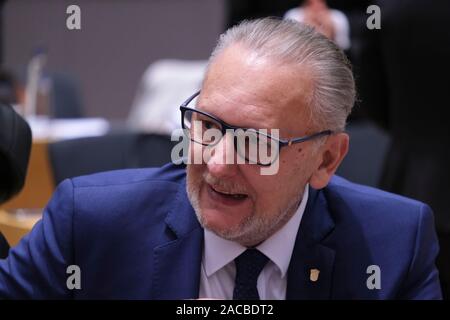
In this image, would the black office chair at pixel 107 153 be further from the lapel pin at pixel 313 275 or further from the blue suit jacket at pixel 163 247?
the lapel pin at pixel 313 275

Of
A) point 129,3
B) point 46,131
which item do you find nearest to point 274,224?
point 46,131

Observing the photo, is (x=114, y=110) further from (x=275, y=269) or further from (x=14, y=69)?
(x=275, y=269)

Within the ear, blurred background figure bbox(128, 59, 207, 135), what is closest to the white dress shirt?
the ear

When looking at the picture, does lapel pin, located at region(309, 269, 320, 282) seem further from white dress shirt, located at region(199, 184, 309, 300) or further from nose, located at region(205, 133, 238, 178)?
nose, located at region(205, 133, 238, 178)

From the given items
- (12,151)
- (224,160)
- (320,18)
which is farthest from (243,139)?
(320,18)

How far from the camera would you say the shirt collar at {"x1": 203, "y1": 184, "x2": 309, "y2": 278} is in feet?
5.27

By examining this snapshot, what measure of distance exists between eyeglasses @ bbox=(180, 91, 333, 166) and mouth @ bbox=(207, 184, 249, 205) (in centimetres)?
7

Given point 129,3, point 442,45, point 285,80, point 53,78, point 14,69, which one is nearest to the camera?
point 285,80

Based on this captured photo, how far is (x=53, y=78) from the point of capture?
16.6ft

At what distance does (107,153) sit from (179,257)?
0.99m

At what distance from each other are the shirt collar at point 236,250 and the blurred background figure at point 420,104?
40.4 inches

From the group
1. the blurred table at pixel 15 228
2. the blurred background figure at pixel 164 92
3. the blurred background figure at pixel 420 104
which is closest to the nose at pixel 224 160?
the blurred table at pixel 15 228

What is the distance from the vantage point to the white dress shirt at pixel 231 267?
63.2 inches

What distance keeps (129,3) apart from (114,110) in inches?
44.0
